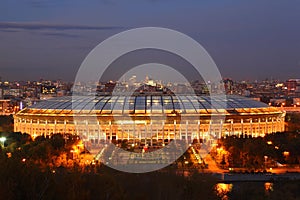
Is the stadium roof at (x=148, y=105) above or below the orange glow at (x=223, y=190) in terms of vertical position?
above

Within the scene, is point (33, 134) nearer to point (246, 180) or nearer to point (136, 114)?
point (136, 114)

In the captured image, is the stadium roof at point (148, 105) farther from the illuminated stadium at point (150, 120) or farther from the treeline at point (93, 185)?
the treeline at point (93, 185)

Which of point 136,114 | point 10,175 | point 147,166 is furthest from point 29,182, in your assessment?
point 136,114

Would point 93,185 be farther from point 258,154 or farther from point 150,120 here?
point 150,120

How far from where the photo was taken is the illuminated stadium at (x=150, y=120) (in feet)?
108

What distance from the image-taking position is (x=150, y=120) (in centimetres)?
3291

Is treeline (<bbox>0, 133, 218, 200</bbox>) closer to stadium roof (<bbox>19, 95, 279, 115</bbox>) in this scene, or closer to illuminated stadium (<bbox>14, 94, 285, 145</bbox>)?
illuminated stadium (<bbox>14, 94, 285, 145</bbox>)

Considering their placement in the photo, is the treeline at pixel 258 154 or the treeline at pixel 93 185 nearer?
the treeline at pixel 93 185

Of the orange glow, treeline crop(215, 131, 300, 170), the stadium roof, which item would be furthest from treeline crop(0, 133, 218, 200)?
the stadium roof

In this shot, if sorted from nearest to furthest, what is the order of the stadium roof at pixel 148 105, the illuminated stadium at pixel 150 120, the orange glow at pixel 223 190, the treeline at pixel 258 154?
the orange glow at pixel 223 190 < the treeline at pixel 258 154 < the illuminated stadium at pixel 150 120 < the stadium roof at pixel 148 105

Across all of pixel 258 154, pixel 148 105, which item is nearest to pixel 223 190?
pixel 258 154

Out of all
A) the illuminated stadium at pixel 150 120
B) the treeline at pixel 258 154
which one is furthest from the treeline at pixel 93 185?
the illuminated stadium at pixel 150 120

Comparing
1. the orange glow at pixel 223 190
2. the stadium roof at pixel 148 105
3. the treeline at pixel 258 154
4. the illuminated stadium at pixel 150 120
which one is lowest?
the orange glow at pixel 223 190

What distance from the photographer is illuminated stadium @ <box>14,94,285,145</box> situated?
3288 centimetres
